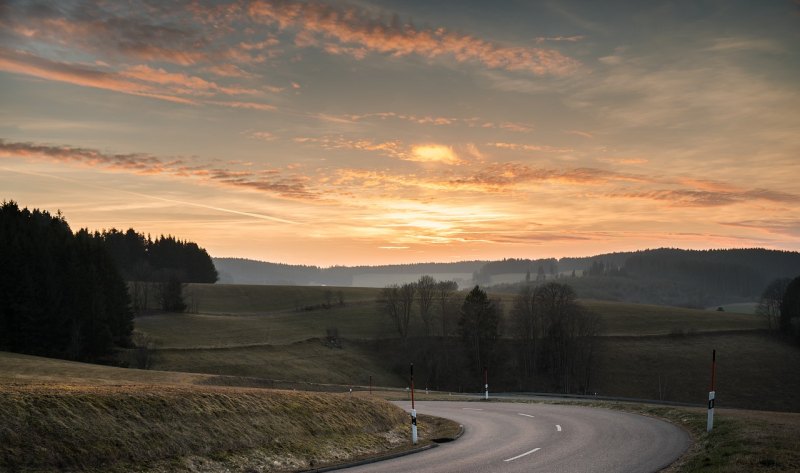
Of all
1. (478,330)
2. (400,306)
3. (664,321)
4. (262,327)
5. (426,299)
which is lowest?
(262,327)

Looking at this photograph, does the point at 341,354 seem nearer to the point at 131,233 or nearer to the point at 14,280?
the point at 14,280

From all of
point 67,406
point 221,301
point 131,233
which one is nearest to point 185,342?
point 221,301

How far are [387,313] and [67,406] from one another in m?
100

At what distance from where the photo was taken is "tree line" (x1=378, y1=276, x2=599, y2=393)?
3799 inches

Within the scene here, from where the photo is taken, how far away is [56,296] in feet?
237

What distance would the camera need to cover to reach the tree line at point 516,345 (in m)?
96.5

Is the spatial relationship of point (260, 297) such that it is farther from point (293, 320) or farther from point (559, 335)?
point (559, 335)

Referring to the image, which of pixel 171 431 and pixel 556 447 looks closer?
pixel 171 431

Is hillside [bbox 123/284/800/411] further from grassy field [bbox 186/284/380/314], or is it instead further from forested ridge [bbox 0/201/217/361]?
forested ridge [bbox 0/201/217/361]

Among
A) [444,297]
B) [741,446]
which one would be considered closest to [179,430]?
[741,446]

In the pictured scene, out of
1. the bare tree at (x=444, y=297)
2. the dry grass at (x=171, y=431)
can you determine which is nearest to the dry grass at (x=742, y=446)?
the dry grass at (x=171, y=431)

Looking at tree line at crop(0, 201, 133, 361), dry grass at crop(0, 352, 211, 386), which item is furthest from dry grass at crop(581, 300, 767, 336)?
tree line at crop(0, 201, 133, 361)

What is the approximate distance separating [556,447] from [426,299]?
316 ft

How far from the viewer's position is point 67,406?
15945 millimetres
